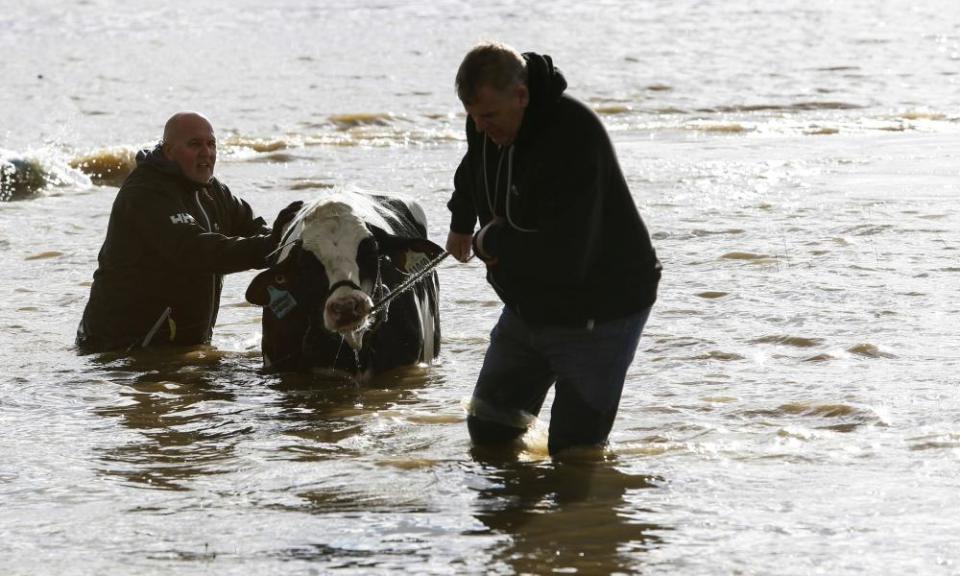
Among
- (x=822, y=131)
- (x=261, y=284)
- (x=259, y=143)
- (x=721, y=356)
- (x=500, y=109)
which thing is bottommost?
(x=721, y=356)

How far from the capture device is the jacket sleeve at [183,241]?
9.06 m

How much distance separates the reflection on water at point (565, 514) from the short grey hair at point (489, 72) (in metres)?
1.76

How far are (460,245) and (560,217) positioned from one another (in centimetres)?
77

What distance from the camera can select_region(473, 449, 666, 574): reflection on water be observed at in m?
5.96

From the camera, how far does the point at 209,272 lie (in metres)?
9.43

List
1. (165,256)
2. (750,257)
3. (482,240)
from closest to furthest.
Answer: (482,240) → (165,256) → (750,257)

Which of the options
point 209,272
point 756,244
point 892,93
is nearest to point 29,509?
point 209,272

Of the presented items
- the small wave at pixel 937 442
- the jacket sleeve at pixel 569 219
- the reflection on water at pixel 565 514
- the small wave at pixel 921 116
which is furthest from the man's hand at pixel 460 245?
the small wave at pixel 921 116

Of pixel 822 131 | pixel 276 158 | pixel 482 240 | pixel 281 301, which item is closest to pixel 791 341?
pixel 281 301

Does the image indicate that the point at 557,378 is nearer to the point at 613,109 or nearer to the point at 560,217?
the point at 560,217

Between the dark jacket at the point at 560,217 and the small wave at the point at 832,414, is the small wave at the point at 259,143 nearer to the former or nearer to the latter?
the small wave at the point at 832,414

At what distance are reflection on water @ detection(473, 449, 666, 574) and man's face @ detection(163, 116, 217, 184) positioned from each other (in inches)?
123

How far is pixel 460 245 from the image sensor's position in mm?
6656

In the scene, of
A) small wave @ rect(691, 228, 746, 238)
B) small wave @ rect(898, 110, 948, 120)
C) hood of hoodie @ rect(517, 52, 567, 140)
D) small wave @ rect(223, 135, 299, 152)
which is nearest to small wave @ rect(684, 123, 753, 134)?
small wave @ rect(898, 110, 948, 120)
